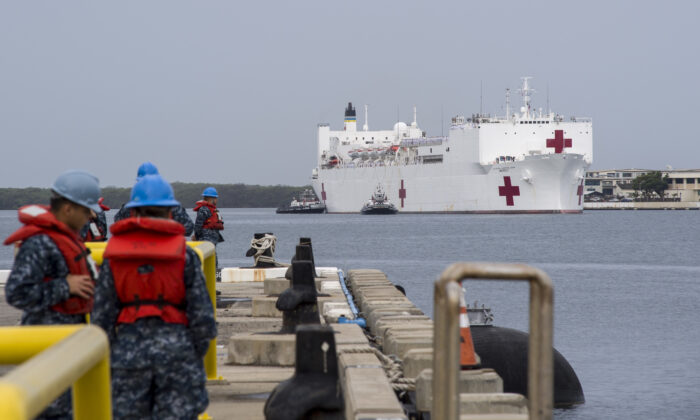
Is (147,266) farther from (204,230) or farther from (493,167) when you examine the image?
(493,167)

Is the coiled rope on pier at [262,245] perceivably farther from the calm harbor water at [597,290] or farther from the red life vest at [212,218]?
the calm harbor water at [597,290]

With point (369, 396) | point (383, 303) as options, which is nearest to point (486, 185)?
point (383, 303)

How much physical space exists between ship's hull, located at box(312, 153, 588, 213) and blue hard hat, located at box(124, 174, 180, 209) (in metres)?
73.0

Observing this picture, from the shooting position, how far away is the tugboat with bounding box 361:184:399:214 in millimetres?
92125

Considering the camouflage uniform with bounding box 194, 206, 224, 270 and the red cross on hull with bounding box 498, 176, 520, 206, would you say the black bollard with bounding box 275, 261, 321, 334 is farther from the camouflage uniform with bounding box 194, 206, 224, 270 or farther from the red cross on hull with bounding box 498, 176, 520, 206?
the red cross on hull with bounding box 498, 176, 520, 206

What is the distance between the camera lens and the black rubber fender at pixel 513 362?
1063 centimetres

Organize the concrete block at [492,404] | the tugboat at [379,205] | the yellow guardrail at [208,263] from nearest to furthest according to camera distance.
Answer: the yellow guardrail at [208,263], the concrete block at [492,404], the tugboat at [379,205]

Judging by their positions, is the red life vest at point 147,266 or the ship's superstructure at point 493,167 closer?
the red life vest at point 147,266

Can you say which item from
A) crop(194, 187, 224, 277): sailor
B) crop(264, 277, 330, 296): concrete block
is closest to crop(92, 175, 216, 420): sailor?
crop(194, 187, 224, 277): sailor

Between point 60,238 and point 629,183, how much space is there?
153 m

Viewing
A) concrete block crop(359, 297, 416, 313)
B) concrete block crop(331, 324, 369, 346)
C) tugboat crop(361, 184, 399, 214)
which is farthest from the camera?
tugboat crop(361, 184, 399, 214)

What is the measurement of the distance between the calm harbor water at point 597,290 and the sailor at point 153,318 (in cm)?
867

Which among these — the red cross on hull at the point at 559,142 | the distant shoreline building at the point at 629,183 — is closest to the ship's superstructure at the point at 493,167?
the red cross on hull at the point at 559,142

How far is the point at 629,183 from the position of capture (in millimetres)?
150625
